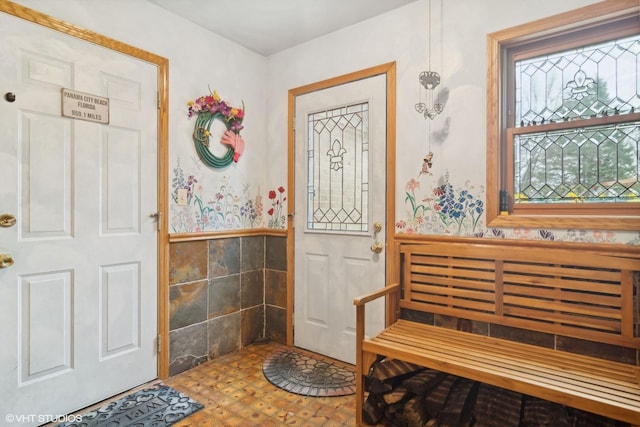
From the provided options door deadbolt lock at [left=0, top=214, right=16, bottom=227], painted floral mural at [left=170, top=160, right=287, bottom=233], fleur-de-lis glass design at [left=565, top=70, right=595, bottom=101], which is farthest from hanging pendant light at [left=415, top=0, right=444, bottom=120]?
door deadbolt lock at [left=0, top=214, right=16, bottom=227]

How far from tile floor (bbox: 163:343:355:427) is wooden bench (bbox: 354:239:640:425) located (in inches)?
10.8

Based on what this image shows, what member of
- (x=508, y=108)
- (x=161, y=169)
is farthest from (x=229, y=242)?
(x=508, y=108)

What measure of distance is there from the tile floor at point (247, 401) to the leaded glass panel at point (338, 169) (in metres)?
1.15

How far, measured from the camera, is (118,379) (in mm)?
2166

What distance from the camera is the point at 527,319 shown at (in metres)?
1.90

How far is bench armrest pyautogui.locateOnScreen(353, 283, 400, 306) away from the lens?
6.13 ft

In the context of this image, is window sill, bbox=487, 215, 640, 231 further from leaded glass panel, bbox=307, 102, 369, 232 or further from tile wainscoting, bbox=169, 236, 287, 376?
tile wainscoting, bbox=169, 236, 287, 376

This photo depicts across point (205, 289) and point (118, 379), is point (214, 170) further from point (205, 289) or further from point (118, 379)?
point (118, 379)

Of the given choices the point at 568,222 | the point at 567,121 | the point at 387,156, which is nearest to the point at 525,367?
the point at 568,222

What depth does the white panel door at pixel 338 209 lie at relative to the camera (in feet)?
8.11

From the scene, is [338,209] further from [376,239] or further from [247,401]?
[247,401]

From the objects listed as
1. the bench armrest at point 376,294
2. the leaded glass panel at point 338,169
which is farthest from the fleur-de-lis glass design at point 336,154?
the bench armrest at point 376,294

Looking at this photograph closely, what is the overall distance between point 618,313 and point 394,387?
44.3 inches
